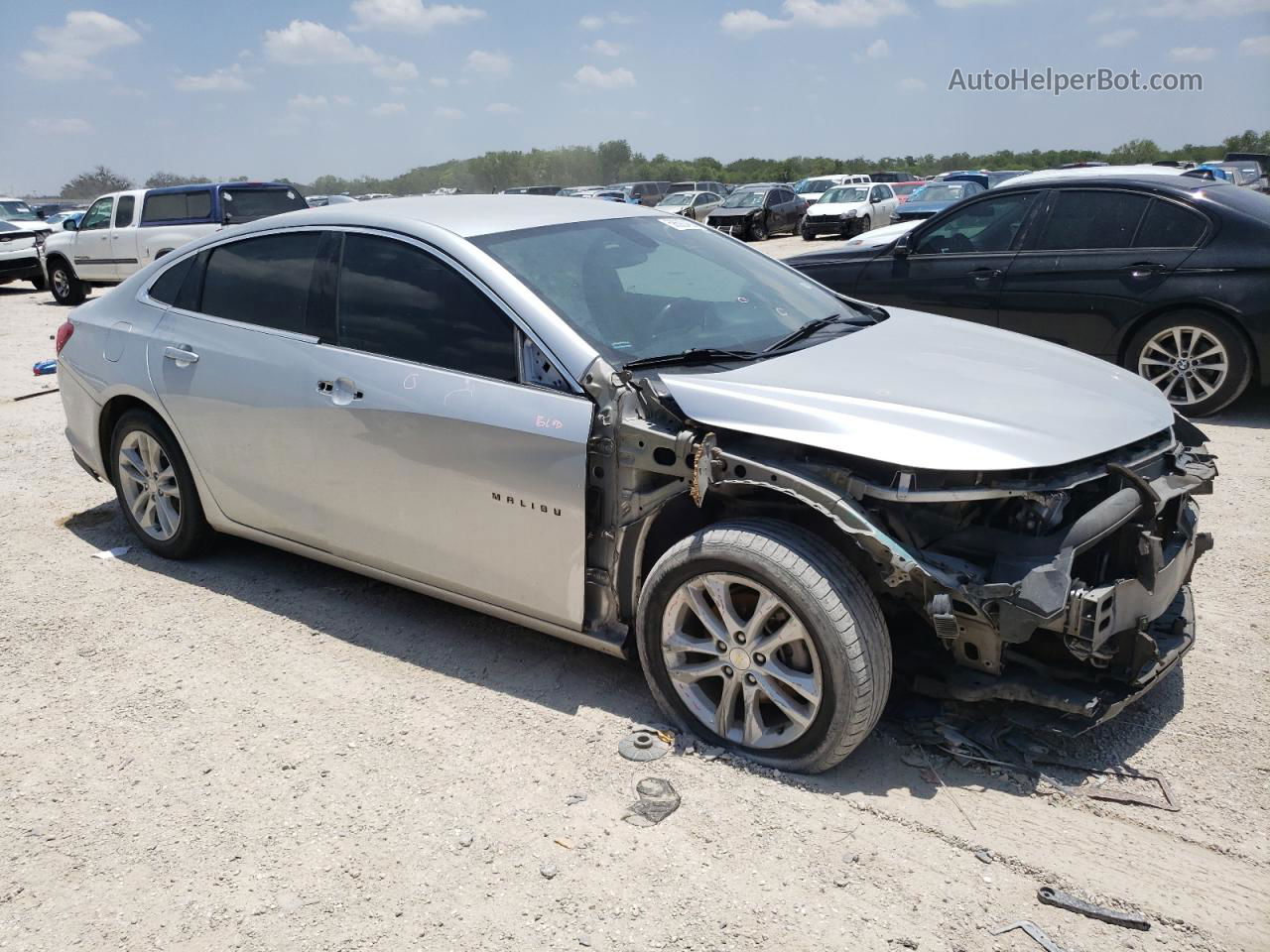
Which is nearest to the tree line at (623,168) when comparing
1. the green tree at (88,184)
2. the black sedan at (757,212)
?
the green tree at (88,184)

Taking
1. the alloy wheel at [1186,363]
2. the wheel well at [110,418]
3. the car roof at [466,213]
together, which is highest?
the car roof at [466,213]

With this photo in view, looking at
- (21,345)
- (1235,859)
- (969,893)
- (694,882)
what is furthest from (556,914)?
(21,345)

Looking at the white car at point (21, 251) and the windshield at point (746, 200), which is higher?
the windshield at point (746, 200)

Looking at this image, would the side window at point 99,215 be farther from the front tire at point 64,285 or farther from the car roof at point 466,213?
the car roof at point 466,213

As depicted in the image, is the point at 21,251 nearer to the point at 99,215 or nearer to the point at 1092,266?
the point at 99,215

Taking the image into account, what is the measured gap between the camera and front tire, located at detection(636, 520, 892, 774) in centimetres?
301

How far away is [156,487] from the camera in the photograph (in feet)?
16.4

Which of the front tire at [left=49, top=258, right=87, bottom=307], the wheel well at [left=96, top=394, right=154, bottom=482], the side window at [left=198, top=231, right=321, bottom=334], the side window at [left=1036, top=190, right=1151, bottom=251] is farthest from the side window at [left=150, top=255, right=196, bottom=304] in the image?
the front tire at [left=49, top=258, right=87, bottom=307]

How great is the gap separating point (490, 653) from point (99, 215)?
55.3ft

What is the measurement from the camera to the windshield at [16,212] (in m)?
22.7

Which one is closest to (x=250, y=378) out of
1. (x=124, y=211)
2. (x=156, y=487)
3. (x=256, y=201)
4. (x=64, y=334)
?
(x=156, y=487)

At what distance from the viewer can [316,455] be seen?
4.09 m

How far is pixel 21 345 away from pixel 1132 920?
46.8ft

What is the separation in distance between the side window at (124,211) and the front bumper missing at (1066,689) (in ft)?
57.7
